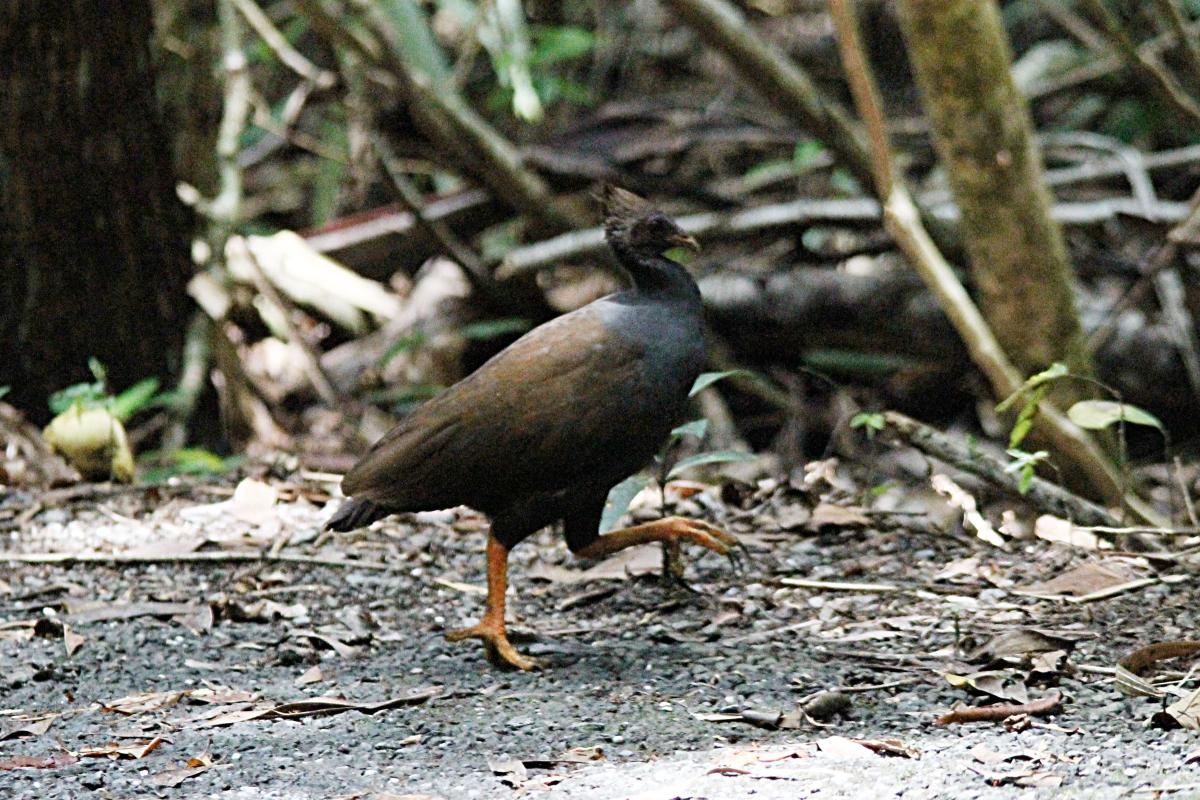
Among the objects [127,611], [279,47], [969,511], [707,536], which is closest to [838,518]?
[969,511]

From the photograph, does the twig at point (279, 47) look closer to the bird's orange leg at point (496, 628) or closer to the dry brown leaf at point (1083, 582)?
the bird's orange leg at point (496, 628)

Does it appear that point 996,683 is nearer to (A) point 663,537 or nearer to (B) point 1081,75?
(A) point 663,537

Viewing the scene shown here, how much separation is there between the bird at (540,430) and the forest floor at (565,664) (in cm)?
32

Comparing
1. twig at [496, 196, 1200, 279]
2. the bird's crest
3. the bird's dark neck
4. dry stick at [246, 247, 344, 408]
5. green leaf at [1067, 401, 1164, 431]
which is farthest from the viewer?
dry stick at [246, 247, 344, 408]

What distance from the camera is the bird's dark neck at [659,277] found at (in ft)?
12.9

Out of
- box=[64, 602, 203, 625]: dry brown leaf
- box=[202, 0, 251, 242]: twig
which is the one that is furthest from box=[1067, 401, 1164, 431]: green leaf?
box=[202, 0, 251, 242]: twig

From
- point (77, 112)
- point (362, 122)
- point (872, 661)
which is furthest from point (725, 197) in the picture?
point (872, 661)

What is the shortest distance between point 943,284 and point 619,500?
4.21 feet

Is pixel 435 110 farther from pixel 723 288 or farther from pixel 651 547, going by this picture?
pixel 651 547

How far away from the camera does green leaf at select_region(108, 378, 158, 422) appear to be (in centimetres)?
572

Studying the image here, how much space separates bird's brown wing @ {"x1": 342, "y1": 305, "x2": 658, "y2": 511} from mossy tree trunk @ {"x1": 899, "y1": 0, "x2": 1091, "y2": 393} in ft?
6.56

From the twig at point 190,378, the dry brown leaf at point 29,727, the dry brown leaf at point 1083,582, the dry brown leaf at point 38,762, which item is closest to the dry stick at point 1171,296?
the dry brown leaf at point 1083,582

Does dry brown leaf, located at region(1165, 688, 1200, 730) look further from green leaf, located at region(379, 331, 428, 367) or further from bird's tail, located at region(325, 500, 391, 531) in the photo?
green leaf, located at region(379, 331, 428, 367)

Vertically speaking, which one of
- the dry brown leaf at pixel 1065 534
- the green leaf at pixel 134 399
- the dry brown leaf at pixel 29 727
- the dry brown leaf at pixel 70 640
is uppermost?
the green leaf at pixel 134 399
